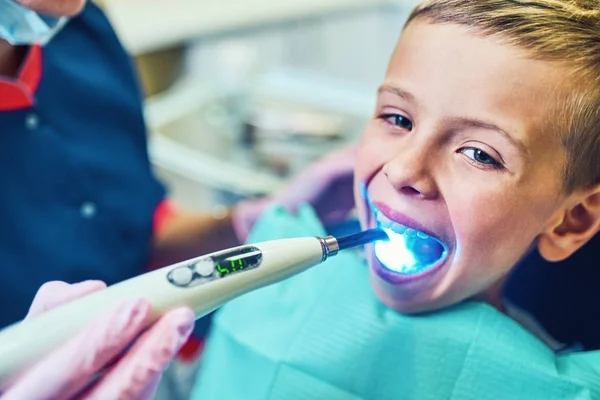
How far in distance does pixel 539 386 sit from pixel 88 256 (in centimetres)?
67

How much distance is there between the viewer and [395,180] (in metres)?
0.63

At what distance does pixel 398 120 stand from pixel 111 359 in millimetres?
395

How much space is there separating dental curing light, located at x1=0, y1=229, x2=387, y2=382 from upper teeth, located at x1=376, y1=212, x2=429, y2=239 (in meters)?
0.12

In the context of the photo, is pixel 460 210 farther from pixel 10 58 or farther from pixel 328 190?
pixel 10 58

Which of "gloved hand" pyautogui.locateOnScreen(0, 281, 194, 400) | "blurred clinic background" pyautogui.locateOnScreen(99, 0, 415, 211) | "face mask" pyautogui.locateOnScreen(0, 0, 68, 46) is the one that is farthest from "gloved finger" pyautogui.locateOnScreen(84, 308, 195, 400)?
"blurred clinic background" pyautogui.locateOnScreen(99, 0, 415, 211)

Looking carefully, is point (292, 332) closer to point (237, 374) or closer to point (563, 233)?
point (237, 374)

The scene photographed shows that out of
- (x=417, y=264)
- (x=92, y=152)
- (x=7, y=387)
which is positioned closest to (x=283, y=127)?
(x=92, y=152)

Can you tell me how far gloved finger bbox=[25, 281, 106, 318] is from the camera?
1.77 ft

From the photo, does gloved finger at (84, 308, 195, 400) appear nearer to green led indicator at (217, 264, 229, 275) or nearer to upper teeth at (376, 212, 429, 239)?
green led indicator at (217, 264, 229, 275)

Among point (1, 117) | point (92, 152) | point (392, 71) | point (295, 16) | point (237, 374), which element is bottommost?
point (295, 16)

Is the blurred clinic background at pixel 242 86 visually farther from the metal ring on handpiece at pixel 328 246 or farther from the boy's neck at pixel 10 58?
the metal ring on handpiece at pixel 328 246

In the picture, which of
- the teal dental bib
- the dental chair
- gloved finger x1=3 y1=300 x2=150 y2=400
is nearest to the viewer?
gloved finger x1=3 y1=300 x2=150 y2=400

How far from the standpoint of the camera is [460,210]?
63cm

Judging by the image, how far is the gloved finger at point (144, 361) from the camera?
1.55 feet
